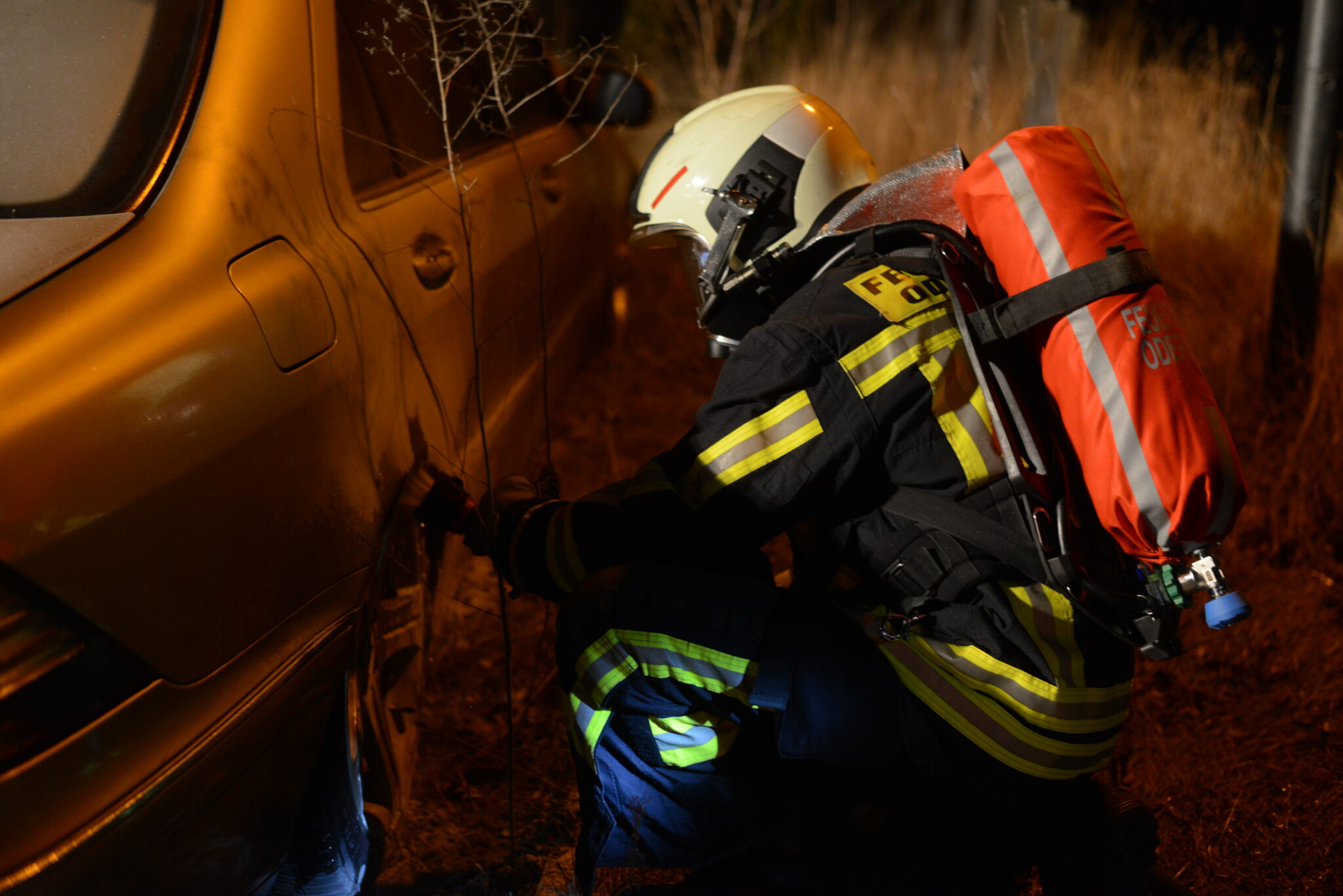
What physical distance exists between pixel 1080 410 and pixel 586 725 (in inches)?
39.7

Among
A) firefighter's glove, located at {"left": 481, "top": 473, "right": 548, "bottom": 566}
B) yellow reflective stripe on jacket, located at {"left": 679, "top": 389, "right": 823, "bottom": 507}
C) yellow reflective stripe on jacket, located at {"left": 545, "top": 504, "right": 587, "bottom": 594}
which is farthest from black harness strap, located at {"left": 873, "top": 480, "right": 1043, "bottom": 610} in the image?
firefighter's glove, located at {"left": 481, "top": 473, "right": 548, "bottom": 566}

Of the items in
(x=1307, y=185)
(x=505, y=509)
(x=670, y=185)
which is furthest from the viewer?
(x=1307, y=185)

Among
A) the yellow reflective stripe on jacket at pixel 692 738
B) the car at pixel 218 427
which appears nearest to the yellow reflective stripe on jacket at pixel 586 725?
the yellow reflective stripe on jacket at pixel 692 738

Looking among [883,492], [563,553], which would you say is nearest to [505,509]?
[563,553]

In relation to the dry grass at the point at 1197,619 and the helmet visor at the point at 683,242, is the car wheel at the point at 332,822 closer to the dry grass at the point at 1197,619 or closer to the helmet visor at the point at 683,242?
the dry grass at the point at 1197,619

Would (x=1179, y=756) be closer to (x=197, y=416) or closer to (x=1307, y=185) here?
(x=1307, y=185)

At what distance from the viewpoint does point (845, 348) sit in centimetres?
177

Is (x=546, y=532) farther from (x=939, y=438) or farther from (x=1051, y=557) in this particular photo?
(x=1051, y=557)

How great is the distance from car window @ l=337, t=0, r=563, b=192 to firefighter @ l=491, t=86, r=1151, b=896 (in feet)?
2.44

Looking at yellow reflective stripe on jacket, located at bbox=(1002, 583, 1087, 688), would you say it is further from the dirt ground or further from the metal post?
the metal post

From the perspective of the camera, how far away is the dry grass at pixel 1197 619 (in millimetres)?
2283

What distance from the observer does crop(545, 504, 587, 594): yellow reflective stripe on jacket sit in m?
1.94

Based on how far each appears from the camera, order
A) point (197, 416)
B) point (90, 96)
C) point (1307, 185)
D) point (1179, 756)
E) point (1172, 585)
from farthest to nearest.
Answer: point (1307, 185)
point (1179, 756)
point (1172, 585)
point (90, 96)
point (197, 416)

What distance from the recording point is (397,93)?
2211 mm
